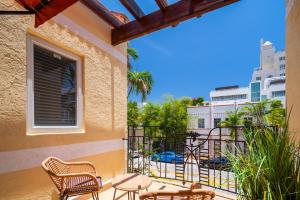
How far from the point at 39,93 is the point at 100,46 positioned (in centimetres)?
147

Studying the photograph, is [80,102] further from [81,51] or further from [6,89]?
[6,89]

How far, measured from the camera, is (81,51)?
2.96m

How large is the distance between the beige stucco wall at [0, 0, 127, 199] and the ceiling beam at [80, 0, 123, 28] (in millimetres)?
91

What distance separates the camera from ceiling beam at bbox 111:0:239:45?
9.68 ft

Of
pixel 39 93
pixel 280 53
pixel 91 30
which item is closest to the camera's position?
pixel 39 93

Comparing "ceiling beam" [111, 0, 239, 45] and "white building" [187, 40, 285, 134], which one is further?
"white building" [187, 40, 285, 134]

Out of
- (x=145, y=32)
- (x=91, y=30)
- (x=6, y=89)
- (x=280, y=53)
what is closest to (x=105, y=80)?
(x=91, y=30)

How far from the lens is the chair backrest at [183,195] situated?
1.37m

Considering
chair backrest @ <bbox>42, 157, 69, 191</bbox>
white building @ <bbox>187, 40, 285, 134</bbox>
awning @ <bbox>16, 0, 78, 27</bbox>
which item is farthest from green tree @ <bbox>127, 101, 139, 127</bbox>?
awning @ <bbox>16, 0, 78, 27</bbox>

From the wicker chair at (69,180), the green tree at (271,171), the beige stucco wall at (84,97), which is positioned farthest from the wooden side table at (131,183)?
the green tree at (271,171)

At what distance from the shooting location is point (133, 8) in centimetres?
319

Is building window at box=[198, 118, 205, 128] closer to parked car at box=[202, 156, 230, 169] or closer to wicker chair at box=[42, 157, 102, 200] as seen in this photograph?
parked car at box=[202, 156, 230, 169]

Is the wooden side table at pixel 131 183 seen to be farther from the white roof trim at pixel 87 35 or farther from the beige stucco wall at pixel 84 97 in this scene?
the white roof trim at pixel 87 35

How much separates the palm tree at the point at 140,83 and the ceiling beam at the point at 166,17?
40.2 ft
